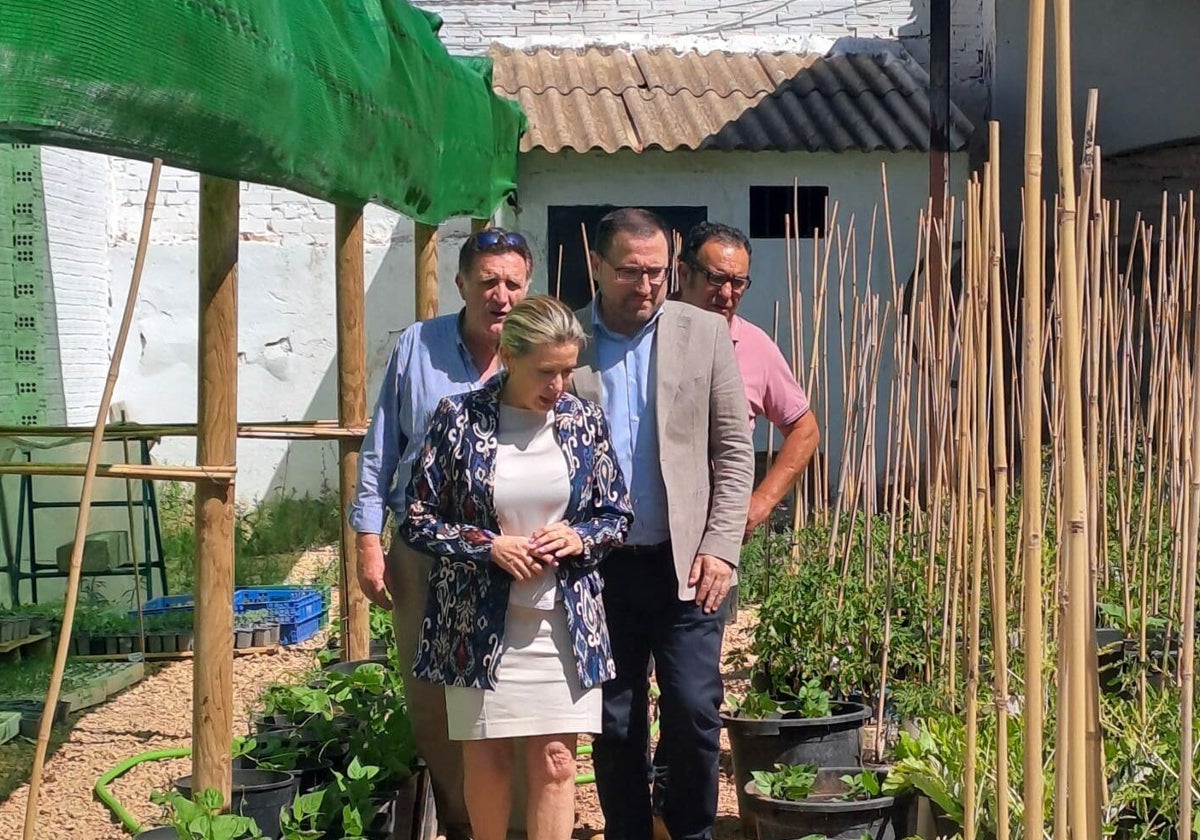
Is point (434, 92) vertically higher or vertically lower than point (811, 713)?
higher

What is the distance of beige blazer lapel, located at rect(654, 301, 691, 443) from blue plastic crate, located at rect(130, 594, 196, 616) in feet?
11.6

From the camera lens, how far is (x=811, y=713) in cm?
389

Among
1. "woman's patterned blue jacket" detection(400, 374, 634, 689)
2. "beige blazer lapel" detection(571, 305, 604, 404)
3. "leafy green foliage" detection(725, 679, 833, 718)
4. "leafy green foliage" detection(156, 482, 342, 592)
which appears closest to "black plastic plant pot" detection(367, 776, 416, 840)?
"woman's patterned blue jacket" detection(400, 374, 634, 689)

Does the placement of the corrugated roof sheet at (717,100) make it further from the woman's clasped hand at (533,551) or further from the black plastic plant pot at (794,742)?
the woman's clasped hand at (533,551)

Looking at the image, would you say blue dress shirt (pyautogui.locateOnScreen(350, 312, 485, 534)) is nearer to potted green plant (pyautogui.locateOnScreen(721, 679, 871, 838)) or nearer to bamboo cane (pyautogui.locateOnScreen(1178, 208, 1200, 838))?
potted green plant (pyautogui.locateOnScreen(721, 679, 871, 838))

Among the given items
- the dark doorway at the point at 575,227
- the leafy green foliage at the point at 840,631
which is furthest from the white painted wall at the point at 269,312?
the leafy green foliage at the point at 840,631

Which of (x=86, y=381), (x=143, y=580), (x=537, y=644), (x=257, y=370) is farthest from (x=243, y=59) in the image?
(x=257, y=370)

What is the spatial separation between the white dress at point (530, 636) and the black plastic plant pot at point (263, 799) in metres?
0.54

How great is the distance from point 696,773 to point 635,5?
7656mm

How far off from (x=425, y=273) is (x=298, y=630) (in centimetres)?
183

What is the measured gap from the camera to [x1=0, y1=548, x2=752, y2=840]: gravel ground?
397cm

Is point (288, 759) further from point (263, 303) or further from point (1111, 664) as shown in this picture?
point (263, 303)

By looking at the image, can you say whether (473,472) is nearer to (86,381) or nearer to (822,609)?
(822,609)

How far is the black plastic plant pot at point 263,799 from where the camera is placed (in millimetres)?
3238
